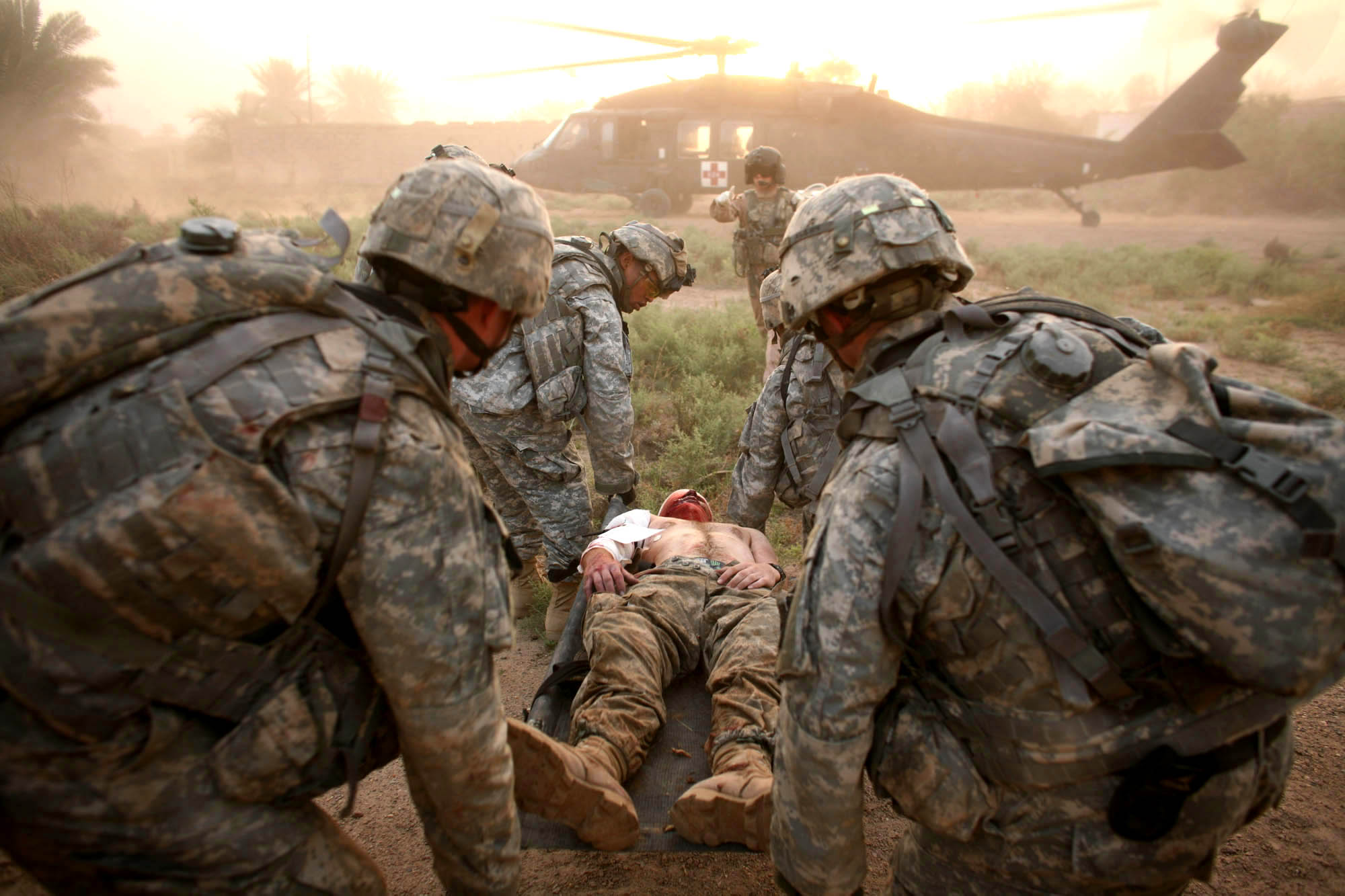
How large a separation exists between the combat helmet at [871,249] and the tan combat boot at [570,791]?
4.38 ft

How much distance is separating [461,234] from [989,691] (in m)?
1.51

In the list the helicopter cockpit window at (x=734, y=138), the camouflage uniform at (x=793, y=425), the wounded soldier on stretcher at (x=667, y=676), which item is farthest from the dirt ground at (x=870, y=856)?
the helicopter cockpit window at (x=734, y=138)

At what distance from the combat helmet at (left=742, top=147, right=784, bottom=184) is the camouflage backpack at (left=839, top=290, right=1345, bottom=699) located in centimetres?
675

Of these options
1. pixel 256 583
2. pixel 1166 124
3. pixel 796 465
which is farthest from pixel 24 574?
pixel 1166 124

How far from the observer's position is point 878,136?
1697cm

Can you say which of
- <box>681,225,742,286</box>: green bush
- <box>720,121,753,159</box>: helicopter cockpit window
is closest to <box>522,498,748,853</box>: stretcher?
<box>681,225,742,286</box>: green bush

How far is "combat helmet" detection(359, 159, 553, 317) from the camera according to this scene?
66.7 inches

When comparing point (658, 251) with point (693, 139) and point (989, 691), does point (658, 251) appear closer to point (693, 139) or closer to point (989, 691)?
point (989, 691)

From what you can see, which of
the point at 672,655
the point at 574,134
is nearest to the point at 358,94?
the point at 574,134

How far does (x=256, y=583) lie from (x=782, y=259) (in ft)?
4.87

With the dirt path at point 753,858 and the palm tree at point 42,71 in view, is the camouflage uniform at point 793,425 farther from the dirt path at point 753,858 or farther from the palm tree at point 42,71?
the palm tree at point 42,71

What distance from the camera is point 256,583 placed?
1.33 m

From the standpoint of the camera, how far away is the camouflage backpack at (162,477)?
121cm

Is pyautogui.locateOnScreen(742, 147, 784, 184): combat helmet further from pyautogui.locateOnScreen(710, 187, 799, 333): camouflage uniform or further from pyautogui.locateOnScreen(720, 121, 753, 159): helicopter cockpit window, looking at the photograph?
pyautogui.locateOnScreen(720, 121, 753, 159): helicopter cockpit window
